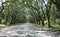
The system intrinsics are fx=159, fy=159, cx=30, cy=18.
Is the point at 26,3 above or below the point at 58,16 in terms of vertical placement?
above

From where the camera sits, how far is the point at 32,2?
35594mm

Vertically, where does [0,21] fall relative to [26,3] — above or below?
below

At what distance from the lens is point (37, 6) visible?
1485 inches

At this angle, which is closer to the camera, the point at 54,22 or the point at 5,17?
the point at 5,17

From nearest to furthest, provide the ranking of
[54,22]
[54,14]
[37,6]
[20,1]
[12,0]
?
[12,0], [20,1], [37,6], [54,14], [54,22]

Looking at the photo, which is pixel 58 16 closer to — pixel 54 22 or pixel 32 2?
pixel 54 22

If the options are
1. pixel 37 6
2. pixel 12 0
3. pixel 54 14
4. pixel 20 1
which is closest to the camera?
pixel 12 0

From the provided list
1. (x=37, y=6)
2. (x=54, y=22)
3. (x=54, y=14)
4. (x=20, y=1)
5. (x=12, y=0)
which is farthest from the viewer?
(x=54, y=22)

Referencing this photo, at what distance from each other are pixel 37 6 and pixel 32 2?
2558 mm

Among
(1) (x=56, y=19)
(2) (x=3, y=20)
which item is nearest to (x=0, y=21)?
(2) (x=3, y=20)

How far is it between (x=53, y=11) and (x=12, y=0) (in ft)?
41.1

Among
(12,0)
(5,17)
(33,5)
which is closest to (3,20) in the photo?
(5,17)

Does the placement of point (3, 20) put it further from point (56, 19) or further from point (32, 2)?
point (56, 19)

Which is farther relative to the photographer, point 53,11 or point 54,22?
point 54,22
